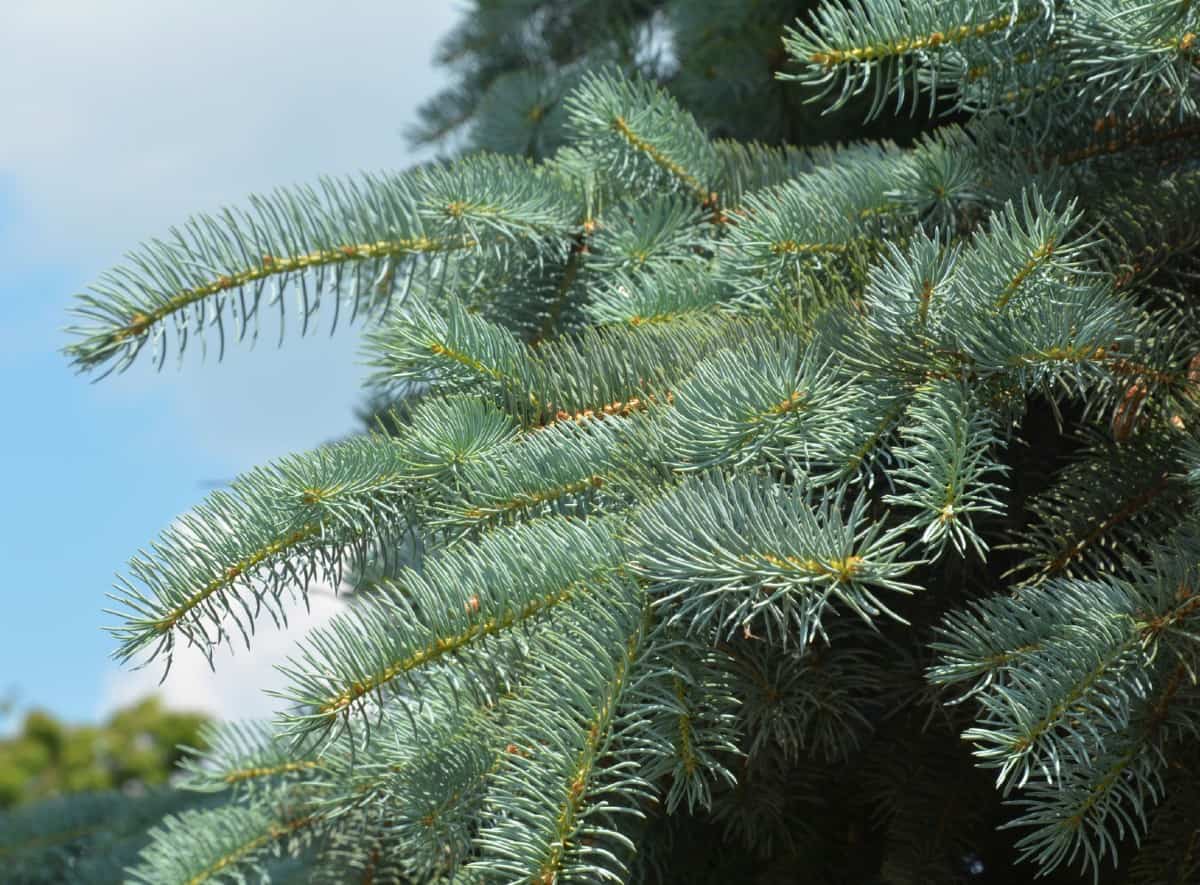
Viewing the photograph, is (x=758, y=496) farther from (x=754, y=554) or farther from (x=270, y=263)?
(x=270, y=263)

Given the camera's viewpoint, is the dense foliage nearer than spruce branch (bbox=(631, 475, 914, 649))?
No

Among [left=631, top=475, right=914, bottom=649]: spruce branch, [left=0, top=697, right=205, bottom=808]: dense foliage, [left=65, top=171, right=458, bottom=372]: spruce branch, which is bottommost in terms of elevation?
[left=631, top=475, right=914, bottom=649]: spruce branch

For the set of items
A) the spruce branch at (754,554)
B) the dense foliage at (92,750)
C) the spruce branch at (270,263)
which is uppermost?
the dense foliage at (92,750)

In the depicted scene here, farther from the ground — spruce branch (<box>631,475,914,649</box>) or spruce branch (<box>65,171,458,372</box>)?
spruce branch (<box>65,171,458,372</box>)

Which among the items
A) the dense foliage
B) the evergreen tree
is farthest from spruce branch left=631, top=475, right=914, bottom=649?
the dense foliage

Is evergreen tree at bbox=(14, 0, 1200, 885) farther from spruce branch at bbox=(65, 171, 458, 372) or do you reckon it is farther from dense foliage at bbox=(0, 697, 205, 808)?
dense foliage at bbox=(0, 697, 205, 808)

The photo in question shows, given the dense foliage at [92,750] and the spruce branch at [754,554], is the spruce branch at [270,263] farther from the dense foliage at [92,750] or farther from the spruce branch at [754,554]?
the dense foliage at [92,750]

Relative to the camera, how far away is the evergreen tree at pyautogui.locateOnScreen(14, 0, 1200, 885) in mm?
470

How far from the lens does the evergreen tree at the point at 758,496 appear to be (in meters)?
0.47

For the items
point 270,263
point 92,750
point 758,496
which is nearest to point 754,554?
point 758,496

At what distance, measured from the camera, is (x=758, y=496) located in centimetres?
46

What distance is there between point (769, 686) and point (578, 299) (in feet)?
1.06

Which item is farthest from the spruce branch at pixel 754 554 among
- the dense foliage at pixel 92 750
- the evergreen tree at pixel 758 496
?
the dense foliage at pixel 92 750

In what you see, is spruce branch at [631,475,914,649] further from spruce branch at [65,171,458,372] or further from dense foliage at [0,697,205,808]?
dense foliage at [0,697,205,808]
